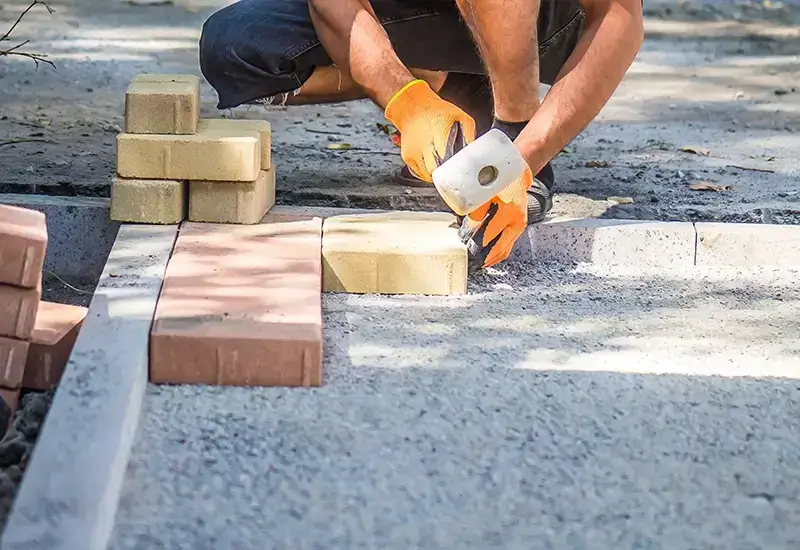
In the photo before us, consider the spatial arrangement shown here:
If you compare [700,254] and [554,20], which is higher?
[554,20]

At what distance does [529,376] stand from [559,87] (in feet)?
2.93

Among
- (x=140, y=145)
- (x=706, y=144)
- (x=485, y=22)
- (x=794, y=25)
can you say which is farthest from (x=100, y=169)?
(x=794, y=25)

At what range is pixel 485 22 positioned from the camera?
3.04 m

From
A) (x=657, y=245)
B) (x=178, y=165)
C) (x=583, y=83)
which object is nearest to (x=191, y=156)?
(x=178, y=165)

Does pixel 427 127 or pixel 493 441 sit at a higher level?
pixel 427 127

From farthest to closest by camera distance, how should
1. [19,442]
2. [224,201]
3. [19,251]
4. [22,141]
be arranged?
[22,141], [224,201], [19,251], [19,442]

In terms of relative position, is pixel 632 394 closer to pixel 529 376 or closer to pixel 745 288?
pixel 529 376

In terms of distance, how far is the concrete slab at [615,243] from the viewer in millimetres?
3225

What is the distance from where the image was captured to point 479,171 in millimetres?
2799

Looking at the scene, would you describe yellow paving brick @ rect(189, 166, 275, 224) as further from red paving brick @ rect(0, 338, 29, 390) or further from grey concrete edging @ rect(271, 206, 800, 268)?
red paving brick @ rect(0, 338, 29, 390)

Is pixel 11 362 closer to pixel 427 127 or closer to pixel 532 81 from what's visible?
pixel 427 127

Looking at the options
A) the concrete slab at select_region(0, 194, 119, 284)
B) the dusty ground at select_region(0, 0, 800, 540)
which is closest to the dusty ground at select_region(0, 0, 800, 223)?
the dusty ground at select_region(0, 0, 800, 540)

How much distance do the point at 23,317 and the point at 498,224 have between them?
1138 millimetres

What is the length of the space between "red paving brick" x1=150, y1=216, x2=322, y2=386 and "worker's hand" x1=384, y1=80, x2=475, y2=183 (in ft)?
1.05
